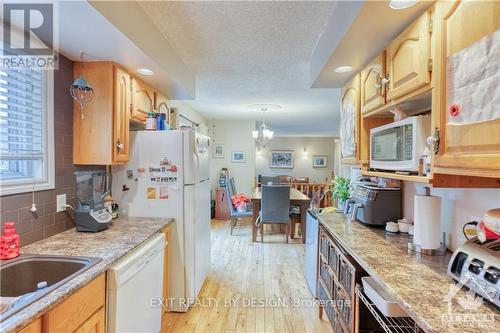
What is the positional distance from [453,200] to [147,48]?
2.09 m

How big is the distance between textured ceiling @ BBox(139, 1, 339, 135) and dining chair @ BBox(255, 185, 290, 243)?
1.40m

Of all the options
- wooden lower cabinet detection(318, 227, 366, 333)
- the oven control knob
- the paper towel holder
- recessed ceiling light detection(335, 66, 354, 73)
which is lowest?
wooden lower cabinet detection(318, 227, 366, 333)

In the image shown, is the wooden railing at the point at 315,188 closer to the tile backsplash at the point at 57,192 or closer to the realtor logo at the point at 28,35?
the tile backsplash at the point at 57,192

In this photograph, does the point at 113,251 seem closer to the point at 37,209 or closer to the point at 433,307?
the point at 37,209

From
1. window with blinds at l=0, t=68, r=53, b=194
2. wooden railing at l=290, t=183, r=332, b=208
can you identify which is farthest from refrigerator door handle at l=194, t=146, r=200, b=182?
wooden railing at l=290, t=183, r=332, b=208

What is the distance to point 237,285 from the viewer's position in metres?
2.82

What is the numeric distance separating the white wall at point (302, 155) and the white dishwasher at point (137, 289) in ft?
27.3

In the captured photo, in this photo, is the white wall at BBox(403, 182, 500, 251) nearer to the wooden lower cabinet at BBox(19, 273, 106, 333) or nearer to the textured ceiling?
the textured ceiling

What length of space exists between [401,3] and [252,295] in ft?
8.42

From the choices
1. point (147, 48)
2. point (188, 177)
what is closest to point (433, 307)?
point (188, 177)

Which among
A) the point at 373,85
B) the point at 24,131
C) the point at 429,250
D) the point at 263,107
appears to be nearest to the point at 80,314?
the point at 24,131

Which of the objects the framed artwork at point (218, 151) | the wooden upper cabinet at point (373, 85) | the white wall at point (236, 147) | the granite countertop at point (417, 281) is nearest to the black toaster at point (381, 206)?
the granite countertop at point (417, 281)

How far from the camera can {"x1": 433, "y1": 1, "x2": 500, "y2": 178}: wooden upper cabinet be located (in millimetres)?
866

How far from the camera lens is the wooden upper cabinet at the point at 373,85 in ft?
5.27
